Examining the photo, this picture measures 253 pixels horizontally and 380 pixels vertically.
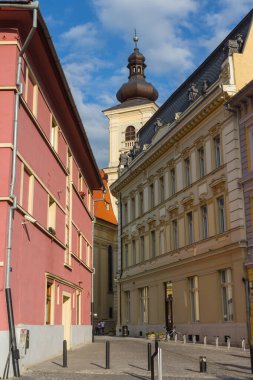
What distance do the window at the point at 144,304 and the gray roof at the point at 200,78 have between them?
40.2ft

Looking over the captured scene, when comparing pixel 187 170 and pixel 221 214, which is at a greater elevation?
pixel 187 170

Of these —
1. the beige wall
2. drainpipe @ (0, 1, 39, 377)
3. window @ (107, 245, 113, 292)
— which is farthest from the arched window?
drainpipe @ (0, 1, 39, 377)

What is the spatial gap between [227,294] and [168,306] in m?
8.43

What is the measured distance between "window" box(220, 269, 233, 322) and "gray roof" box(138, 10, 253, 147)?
1114cm

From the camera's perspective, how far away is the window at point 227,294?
26703 millimetres

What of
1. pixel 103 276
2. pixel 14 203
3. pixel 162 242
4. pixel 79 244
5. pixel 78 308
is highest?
pixel 162 242

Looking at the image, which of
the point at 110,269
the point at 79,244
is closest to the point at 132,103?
the point at 110,269

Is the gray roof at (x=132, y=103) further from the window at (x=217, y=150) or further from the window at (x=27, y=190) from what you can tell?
the window at (x=27, y=190)

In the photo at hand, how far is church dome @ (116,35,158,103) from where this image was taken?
2591 inches

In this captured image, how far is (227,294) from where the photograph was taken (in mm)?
27047

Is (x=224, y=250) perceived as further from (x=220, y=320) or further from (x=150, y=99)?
(x=150, y=99)

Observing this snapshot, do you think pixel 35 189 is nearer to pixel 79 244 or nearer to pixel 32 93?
pixel 32 93

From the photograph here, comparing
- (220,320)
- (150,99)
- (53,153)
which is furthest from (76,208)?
(150,99)

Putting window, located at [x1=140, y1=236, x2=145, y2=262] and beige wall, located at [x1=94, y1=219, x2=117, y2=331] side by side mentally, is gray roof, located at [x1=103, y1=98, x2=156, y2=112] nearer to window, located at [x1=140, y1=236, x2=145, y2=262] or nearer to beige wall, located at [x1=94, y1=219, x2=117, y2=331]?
beige wall, located at [x1=94, y1=219, x2=117, y2=331]
